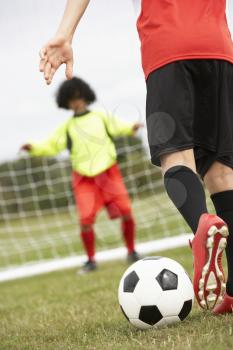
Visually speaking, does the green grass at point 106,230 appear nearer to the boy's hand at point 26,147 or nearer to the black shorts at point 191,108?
the boy's hand at point 26,147

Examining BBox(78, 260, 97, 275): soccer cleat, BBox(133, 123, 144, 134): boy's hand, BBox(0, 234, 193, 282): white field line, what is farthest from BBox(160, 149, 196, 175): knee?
BBox(0, 234, 193, 282): white field line

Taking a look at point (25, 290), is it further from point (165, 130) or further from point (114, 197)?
point (165, 130)

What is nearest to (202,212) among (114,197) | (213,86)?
(213,86)

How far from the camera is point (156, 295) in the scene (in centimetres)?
211

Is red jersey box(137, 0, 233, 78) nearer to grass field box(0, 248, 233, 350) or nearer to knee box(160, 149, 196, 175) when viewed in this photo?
knee box(160, 149, 196, 175)

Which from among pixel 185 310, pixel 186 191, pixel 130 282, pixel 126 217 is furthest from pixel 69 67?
pixel 126 217

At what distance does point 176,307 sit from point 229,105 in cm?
74

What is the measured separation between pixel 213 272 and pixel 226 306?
38 centimetres

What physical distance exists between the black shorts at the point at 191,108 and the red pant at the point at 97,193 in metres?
3.65

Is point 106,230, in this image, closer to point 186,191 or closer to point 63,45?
point 186,191

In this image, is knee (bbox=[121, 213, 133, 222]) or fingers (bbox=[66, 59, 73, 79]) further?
knee (bbox=[121, 213, 133, 222])

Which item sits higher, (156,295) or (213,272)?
(213,272)

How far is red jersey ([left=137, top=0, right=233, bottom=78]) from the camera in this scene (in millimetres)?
1973

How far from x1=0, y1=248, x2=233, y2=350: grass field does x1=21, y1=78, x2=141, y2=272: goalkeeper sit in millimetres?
1620
